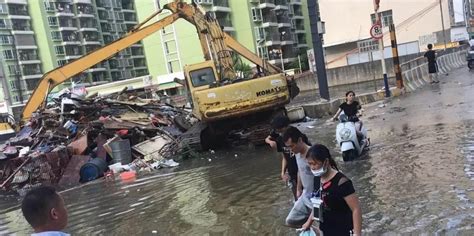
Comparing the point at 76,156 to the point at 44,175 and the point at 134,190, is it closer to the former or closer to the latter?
the point at 44,175

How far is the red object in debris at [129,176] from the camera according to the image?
12.4 metres

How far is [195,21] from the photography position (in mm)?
16688

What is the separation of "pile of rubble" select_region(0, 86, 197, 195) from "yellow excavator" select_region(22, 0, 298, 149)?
0.98m

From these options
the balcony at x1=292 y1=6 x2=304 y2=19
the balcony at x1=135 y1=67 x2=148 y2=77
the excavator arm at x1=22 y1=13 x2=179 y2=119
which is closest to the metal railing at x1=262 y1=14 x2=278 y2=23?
the balcony at x1=292 y1=6 x2=304 y2=19

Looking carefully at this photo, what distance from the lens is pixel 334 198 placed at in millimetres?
3377

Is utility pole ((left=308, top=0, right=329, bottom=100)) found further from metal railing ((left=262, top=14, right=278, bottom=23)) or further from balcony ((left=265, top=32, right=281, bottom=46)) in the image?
metal railing ((left=262, top=14, right=278, bottom=23))

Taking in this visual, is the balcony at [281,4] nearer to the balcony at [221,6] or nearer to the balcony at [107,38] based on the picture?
the balcony at [221,6]

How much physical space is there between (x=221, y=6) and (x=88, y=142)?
55081 mm

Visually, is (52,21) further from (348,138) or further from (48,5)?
(348,138)

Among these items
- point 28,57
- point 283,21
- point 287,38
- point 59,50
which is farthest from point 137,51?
point 287,38

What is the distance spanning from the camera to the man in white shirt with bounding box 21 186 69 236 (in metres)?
2.69

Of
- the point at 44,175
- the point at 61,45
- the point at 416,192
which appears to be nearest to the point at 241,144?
the point at 44,175

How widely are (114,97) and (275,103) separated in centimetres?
975

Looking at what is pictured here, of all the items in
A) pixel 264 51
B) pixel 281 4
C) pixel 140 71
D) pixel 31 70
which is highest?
A: pixel 281 4
